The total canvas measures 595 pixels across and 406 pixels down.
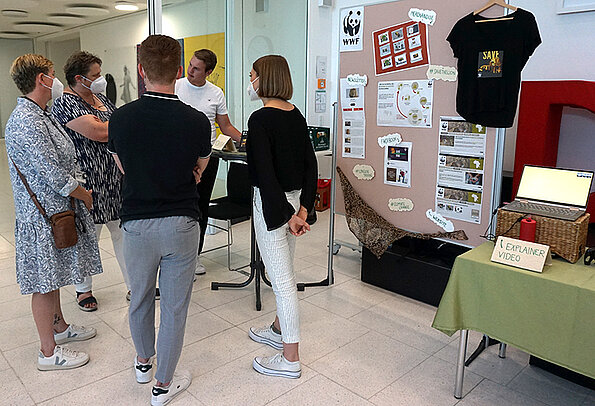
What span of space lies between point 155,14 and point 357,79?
2106 mm

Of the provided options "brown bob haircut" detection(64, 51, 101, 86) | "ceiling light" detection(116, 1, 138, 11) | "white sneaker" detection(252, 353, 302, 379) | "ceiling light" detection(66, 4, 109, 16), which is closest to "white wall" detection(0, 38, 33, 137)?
"ceiling light" detection(66, 4, 109, 16)

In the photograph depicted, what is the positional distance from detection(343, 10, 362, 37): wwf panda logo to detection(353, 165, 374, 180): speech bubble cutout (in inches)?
35.6

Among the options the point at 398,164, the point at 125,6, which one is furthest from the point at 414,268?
the point at 125,6

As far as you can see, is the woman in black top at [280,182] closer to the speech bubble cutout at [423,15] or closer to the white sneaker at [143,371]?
the white sneaker at [143,371]

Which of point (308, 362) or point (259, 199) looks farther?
point (308, 362)

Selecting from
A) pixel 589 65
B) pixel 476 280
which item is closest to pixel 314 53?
pixel 589 65

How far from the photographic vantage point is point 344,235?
505cm

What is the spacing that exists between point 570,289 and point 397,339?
3.86ft

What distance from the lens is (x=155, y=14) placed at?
13.9 ft

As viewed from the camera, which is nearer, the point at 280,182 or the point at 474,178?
the point at 280,182

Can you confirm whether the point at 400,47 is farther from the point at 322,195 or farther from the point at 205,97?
the point at 322,195

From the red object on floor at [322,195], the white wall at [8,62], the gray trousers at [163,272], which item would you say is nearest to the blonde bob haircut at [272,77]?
the gray trousers at [163,272]

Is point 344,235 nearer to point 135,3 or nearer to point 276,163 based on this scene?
point 276,163

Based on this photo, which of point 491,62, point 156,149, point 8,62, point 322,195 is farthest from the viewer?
point 8,62
